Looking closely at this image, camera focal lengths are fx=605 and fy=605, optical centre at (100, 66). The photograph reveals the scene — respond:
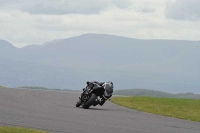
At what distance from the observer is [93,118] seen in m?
22.9

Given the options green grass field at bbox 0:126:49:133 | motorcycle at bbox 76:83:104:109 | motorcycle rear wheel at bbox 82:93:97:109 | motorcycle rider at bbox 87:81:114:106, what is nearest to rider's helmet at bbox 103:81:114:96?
motorcycle rider at bbox 87:81:114:106

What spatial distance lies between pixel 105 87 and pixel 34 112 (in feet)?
A: 19.7

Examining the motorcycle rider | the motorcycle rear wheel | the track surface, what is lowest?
the track surface

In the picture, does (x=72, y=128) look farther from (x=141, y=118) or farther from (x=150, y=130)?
(x=141, y=118)

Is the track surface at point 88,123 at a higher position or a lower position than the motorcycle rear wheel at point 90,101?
lower

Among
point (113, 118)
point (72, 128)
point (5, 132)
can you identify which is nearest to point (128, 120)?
point (113, 118)

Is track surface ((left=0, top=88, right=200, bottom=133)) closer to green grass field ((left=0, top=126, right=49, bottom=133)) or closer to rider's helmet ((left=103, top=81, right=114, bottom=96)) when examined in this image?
green grass field ((left=0, top=126, right=49, bottom=133))

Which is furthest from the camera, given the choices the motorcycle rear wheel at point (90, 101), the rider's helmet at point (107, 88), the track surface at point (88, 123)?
the rider's helmet at point (107, 88)

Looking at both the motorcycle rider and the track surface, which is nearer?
the track surface

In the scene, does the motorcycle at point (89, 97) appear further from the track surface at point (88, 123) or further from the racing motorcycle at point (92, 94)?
the track surface at point (88, 123)

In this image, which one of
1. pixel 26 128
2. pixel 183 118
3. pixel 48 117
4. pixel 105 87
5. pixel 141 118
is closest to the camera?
pixel 26 128

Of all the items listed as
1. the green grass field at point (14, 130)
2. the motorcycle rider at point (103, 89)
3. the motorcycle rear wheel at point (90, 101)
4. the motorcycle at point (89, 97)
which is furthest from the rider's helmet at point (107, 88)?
the green grass field at point (14, 130)

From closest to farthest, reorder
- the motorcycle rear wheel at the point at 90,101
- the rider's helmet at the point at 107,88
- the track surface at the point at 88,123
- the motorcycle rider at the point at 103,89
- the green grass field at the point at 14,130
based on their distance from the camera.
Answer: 1. the green grass field at the point at 14,130
2. the track surface at the point at 88,123
3. the motorcycle rear wheel at the point at 90,101
4. the motorcycle rider at the point at 103,89
5. the rider's helmet at the point at 107,88

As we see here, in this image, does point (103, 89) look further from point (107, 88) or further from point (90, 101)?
point (90, 101)
